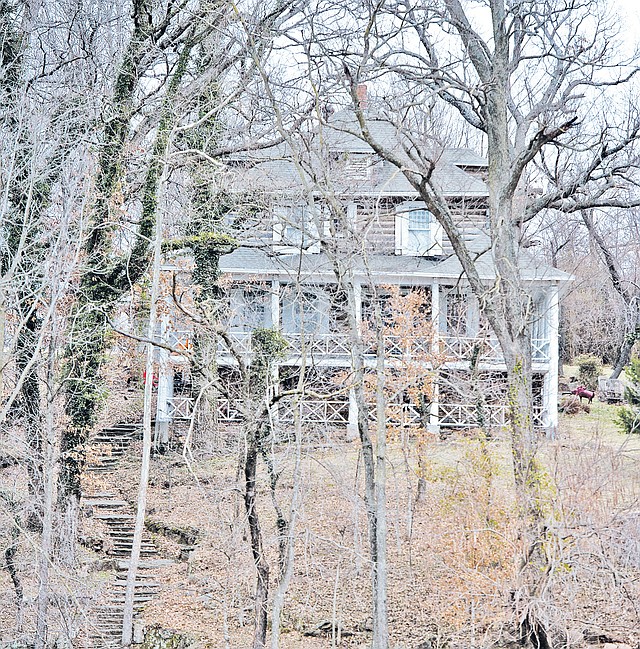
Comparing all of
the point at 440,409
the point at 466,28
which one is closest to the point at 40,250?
the point at 466,28

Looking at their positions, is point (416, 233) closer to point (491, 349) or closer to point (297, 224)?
point (491, 349)

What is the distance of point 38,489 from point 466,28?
27.9 feet

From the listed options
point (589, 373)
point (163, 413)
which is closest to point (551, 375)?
point (589, 373)

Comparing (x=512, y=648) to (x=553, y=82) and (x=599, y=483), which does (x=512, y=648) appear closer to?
(x=599, y=483)

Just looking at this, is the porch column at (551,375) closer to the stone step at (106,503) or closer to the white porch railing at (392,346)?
the white porch railing at (392,346)

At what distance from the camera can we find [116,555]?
12.7 m

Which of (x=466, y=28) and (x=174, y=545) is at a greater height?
(x=466, y=28)

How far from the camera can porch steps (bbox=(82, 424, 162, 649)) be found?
9.98 m

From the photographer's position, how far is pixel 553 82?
401 inches

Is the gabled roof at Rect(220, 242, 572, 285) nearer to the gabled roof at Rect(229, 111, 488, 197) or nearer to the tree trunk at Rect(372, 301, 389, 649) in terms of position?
the gabled roof at Rect(229, 111, 488, 197)

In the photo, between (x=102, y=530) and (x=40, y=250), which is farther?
(x=102, y=530)

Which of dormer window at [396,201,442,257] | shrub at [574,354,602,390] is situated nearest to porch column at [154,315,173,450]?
dormer window at [396,201,442,257]

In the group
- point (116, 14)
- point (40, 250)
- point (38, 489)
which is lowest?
point (38, 489)

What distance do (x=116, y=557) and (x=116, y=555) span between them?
66 mm
